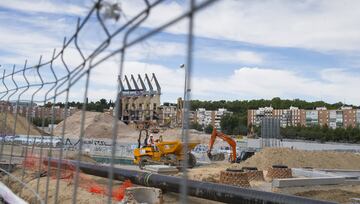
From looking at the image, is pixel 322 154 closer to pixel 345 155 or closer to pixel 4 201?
pixel 345 155

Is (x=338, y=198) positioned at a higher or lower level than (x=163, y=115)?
lower

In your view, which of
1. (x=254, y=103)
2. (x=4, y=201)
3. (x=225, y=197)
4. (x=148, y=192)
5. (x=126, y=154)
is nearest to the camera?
(x=4, y=201)

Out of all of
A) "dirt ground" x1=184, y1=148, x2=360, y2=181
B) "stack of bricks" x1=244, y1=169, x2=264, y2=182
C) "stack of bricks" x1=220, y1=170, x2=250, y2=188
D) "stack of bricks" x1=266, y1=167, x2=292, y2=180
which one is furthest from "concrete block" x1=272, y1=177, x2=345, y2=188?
"dirt ground" x1=184, y1=148, x2=360, y2=181

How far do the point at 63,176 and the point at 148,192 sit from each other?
3.81 meters

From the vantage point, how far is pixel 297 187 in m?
14.8

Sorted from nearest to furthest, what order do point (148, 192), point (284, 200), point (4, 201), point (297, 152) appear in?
point (4, 201) < point (284, 200) < point (148, 192) < point (297, 152)

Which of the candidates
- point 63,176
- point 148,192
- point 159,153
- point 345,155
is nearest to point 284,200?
point 148,192

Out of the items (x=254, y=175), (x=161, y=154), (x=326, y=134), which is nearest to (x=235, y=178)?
(x=254, y=175)

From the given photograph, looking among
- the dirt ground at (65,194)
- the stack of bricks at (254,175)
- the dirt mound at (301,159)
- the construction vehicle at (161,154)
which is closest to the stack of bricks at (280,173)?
the stack of bricks at (254,175)

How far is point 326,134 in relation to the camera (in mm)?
82938

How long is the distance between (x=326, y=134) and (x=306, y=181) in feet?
236

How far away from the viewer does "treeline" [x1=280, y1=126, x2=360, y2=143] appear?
79906mm

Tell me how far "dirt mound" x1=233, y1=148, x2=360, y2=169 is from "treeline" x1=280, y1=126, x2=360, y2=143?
52868 millimetres

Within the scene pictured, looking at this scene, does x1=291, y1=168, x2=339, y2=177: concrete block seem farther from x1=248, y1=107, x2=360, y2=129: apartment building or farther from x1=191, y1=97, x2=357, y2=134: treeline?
x1=248, y1=107, x2=360, y2=129: apartment building
